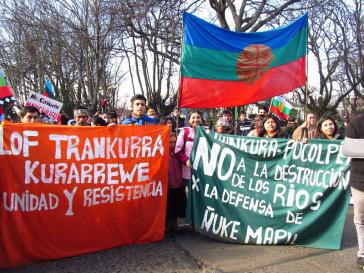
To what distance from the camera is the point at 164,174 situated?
4.86 m

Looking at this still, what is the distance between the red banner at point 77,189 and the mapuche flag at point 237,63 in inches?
30.3

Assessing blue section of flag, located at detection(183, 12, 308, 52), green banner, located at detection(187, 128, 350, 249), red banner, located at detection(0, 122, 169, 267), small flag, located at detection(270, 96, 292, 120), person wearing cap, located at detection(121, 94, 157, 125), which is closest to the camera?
red banner, located at detection(0, 122, 169, 267)

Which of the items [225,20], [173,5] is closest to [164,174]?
[173,5]

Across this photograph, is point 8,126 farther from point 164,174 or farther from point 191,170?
point 191,170

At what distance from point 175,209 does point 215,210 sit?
0.66 metres

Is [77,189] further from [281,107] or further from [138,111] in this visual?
[281,107]

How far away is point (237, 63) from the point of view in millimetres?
5090

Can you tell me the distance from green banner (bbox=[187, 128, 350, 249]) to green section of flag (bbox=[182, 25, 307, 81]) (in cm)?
75

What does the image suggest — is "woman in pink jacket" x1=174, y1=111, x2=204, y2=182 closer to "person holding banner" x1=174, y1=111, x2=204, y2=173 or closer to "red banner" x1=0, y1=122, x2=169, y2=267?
"person holding banner" x1=174, y1=111, x2=204, y2=173

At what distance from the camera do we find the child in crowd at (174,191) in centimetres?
518

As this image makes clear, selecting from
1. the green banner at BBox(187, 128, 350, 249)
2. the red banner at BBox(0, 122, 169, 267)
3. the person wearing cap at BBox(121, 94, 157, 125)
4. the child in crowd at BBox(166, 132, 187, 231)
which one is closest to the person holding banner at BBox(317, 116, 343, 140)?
the green banner at BBox(187, 128, 350, 249)

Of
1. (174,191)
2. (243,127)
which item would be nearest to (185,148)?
(174,191)

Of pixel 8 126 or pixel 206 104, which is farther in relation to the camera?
pixel 206 104

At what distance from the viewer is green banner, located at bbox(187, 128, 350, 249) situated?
4.41 metres
